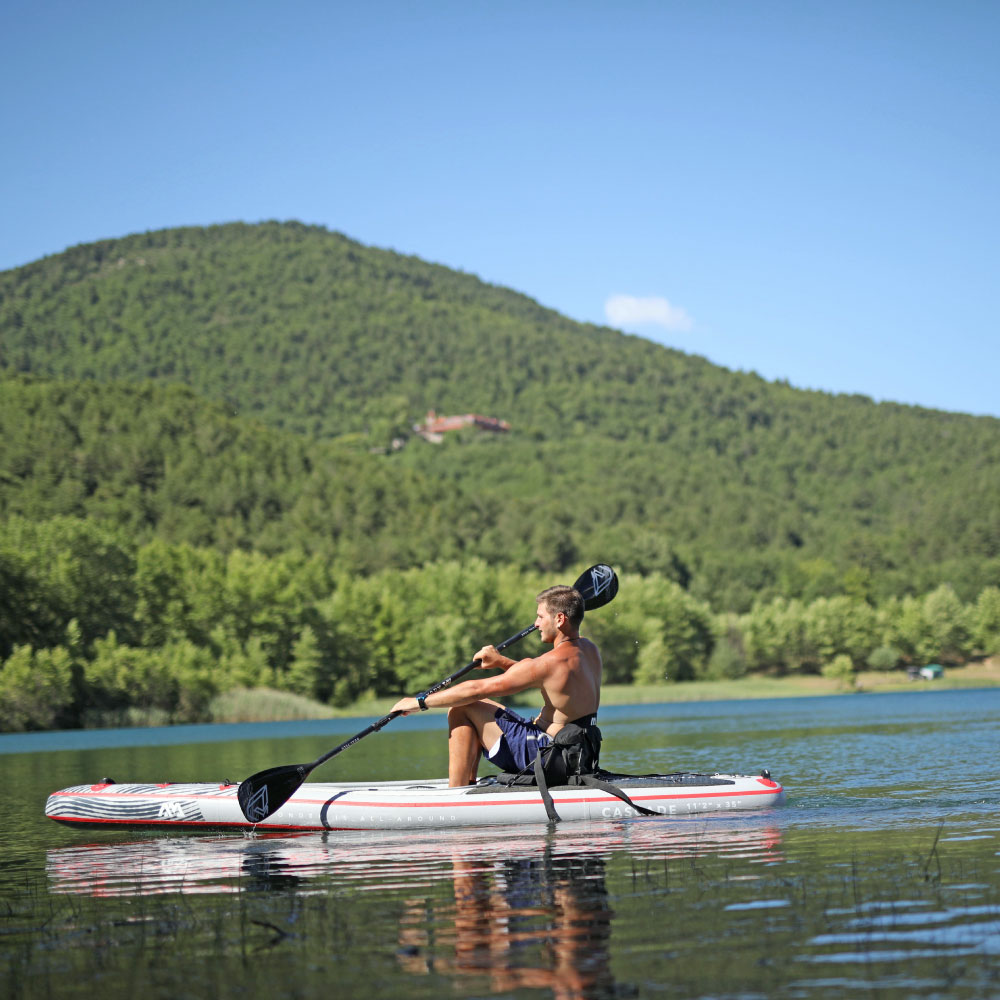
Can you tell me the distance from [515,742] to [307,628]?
72.1 meters

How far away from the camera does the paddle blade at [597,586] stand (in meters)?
15.8

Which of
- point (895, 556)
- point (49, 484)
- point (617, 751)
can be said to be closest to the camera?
point (617, 751)

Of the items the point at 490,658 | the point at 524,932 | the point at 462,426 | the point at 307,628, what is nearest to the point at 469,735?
the point at 490,658

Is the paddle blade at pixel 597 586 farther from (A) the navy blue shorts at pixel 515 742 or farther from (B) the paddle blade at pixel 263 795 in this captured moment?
(B) the paddle blade at pixel 263 795

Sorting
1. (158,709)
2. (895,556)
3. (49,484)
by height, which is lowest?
(158,709)

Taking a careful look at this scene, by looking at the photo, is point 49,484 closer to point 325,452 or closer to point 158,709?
point 325,452

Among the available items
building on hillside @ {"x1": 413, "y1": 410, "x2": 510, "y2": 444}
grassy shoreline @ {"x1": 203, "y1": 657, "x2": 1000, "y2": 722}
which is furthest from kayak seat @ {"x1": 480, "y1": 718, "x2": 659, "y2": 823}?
building on hillside @ {"x1": 413, "y1": 410, "x2": 510, "y2": 444}

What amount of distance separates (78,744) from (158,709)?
21742 mm

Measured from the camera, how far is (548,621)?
13.4m

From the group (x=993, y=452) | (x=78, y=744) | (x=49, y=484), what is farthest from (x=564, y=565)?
(x=78, y=744)

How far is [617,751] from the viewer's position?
27.7 meters

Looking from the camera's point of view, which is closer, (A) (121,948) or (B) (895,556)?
(A) (121,948)

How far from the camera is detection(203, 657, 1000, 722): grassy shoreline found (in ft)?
241

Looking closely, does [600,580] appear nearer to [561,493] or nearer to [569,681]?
[569,681]
